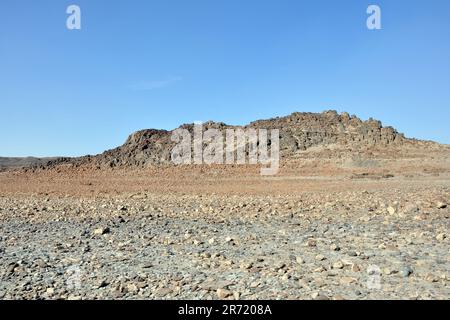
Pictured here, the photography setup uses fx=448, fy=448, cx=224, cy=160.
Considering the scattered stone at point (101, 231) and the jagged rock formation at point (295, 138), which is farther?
the jagged rock formation at point (295, 138)

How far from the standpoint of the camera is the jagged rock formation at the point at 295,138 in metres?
45.6

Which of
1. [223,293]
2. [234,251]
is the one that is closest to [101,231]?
[234,251]

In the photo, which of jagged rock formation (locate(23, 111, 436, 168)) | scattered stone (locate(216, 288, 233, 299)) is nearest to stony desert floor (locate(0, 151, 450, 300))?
scattered stone (locate(216, 288, 233, 299))

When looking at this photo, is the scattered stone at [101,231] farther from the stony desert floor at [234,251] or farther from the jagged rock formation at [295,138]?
the jagged rock formation at [295,138]

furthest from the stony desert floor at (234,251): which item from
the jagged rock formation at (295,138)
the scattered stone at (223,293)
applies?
the jagged rock formation at (295,138)

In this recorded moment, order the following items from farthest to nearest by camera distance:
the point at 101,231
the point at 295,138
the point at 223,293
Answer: the point at 295,138 → the point at 101,231 → the point at 223,293

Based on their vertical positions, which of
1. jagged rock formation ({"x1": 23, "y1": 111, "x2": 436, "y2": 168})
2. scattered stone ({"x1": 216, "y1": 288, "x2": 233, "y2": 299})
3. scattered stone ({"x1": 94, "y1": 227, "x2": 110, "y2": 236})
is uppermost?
jagged rock formation ({"x1": 23, "y1": 111, "x2": 436, "y2": 168})

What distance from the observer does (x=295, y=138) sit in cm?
4862

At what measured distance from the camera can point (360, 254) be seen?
7.53 m

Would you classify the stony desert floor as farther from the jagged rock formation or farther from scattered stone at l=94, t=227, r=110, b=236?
the jagged rock formation

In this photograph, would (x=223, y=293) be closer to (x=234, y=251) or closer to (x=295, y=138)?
(x=234, y=251)

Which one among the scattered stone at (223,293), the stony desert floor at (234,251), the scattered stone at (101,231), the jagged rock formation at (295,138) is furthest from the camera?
the jagged rock formation at (295,138)

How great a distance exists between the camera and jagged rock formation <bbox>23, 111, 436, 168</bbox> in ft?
149
